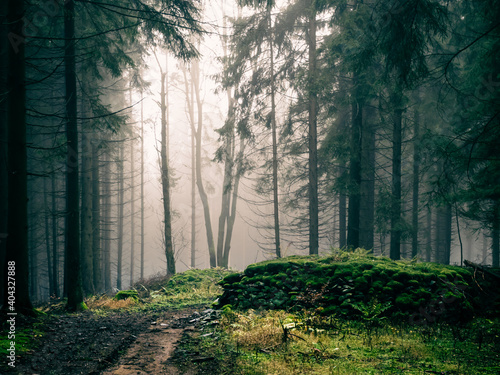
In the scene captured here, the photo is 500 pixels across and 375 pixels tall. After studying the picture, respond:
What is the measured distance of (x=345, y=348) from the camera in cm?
412

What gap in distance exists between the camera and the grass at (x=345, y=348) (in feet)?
11.4

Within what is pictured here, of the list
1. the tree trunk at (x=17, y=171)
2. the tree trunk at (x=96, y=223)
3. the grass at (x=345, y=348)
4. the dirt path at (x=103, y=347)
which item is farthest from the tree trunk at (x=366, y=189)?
the tree trunk at (x=96, y=223)

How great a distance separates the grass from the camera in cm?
346

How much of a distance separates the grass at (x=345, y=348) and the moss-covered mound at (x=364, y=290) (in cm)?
41

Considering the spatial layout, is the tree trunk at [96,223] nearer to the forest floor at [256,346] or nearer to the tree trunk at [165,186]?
the tree trunk at [165,186]

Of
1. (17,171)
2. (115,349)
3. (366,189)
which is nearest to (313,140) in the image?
(366,189)

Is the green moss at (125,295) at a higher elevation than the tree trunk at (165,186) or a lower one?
lower

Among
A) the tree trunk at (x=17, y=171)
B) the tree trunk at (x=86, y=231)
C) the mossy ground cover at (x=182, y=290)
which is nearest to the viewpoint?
the tree trunk at (x=17, y=171)

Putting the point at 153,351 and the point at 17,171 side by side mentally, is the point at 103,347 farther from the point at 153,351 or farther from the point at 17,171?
the point at 17,171

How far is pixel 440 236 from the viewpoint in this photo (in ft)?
70.5

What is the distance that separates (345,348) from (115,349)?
11.7 ft

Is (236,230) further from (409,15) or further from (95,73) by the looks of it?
(409,15)

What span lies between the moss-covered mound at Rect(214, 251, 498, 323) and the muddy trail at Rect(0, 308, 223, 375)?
1394mm

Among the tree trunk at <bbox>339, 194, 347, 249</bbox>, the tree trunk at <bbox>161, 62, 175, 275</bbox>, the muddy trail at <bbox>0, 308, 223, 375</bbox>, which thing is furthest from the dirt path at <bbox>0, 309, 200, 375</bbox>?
the tree trunk at <bbox>339, 194, 347, 249</bbox>
